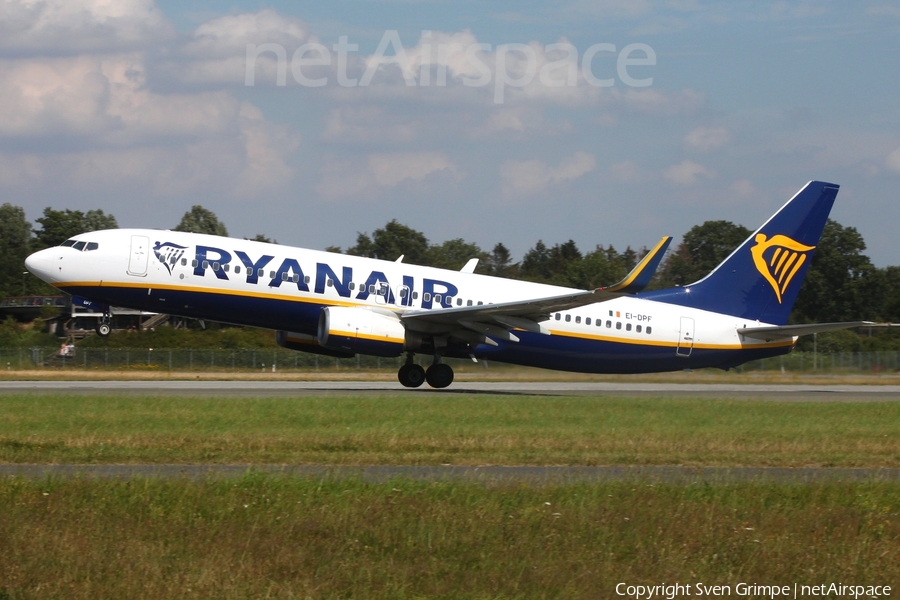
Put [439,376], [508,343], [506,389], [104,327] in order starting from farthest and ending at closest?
[506,389]
[439,376]
[508,343]
[104,327]

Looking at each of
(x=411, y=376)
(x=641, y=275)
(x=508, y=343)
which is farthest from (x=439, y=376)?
(x=641, y=275)

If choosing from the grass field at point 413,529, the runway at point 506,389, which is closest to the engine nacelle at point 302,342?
the runway at point 506,389

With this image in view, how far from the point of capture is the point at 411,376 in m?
31.8

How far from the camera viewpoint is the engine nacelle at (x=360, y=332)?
93.9 feet

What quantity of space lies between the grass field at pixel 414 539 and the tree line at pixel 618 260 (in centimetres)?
6325

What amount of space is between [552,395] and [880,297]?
6132 centimetres

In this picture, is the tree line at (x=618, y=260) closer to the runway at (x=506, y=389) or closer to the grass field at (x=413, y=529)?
the runway at (x=506, y=389)

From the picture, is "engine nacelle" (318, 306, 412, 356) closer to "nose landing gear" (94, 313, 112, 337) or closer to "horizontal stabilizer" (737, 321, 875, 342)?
"nose landing gear" (94, 313, 112, 337)

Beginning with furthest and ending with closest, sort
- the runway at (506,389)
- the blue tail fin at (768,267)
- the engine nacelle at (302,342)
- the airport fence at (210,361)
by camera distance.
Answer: the airport fence at (210,361) → the blue tail fin at (768,267) → the engine nacelle at (302,342) → the runway at (506,389)

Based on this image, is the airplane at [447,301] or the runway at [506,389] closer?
the airplane at [447,301]

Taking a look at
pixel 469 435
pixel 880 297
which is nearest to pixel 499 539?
pixel 469 435

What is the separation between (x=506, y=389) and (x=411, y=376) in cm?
425

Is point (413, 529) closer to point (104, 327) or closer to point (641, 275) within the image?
point (641, 275)

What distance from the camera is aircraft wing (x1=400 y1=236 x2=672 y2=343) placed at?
27.4 metres
